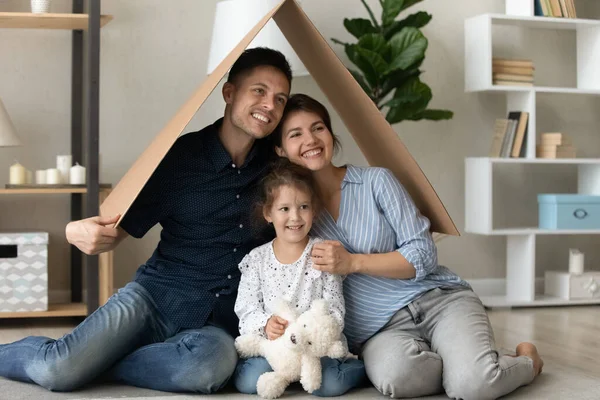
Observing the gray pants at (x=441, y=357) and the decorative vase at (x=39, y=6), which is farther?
the decorative vase at (x=39, y=6)

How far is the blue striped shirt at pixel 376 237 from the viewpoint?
2.42 meters

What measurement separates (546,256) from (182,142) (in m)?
2.92

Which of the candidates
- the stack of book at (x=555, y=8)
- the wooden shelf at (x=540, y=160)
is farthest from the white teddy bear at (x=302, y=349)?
the stack of book at (x=555, y=8)

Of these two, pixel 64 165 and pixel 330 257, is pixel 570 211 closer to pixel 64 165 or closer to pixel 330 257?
→ pixel 64 165

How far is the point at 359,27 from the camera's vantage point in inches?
166

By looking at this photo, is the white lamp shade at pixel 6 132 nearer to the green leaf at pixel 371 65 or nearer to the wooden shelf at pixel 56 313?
the wooden shelf at pixel 56 313

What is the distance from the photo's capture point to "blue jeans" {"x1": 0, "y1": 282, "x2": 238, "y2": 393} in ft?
7.44

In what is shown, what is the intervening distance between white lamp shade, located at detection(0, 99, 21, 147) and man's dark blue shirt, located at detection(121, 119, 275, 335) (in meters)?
1.44

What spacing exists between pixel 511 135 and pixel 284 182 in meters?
2.36

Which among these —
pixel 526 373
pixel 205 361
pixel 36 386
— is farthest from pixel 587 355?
pixel 36 386

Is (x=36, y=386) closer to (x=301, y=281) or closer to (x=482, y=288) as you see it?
(x=301, y=281)

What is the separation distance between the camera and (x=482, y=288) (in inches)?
187

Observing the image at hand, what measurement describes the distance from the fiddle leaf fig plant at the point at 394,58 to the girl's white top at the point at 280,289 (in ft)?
6.04

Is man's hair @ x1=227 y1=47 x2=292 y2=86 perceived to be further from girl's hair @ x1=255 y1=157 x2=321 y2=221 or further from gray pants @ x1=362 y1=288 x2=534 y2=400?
gray pants @ x1=362 y1=288 x2=534 y2=400
